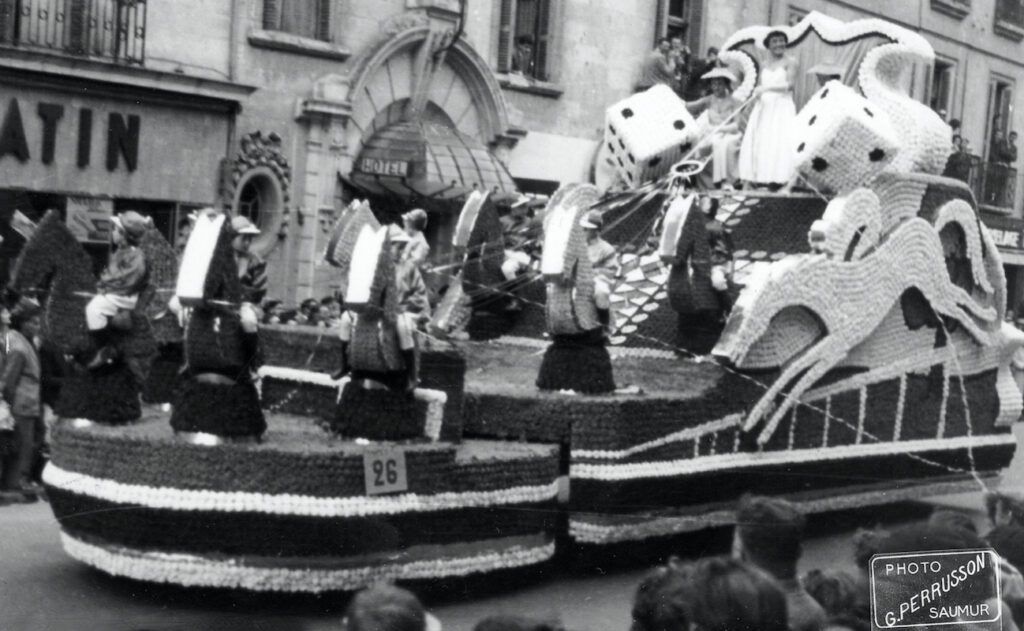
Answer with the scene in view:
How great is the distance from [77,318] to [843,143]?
16.3 feet

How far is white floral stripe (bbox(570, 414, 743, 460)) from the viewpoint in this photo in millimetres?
7984

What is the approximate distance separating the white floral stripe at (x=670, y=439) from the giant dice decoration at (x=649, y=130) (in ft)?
9.94

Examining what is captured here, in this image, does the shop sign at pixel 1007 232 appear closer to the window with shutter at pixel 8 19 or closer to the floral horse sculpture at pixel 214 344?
the floral horse sculpture at pixel 214 344

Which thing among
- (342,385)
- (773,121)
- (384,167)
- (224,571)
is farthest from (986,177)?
(224,571)

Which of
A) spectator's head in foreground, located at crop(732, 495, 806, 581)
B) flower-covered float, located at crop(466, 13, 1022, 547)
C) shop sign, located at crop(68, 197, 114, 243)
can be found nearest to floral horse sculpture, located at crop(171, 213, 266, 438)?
shop sign, located at crop(68, 197, 114, 243)

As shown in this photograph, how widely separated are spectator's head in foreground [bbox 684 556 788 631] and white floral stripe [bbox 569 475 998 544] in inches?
165

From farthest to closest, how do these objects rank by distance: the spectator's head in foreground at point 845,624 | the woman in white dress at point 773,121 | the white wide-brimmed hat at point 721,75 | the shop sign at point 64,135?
the white wide-brimmed hat at point 721,75
the woman in white dress at point 773,121
the shop sign at point 64,135
the spectator's head in foreground at point 845,624

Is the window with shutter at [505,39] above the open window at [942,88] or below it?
above

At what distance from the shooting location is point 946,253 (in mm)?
10656

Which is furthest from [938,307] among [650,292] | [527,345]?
[527,345]

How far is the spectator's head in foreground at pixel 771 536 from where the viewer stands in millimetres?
4785

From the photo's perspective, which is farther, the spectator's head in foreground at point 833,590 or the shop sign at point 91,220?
the shop sign at point 91,220

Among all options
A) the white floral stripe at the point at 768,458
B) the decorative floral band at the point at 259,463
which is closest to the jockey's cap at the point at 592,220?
the white floral stripe at the point at 768,458

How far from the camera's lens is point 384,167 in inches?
571
